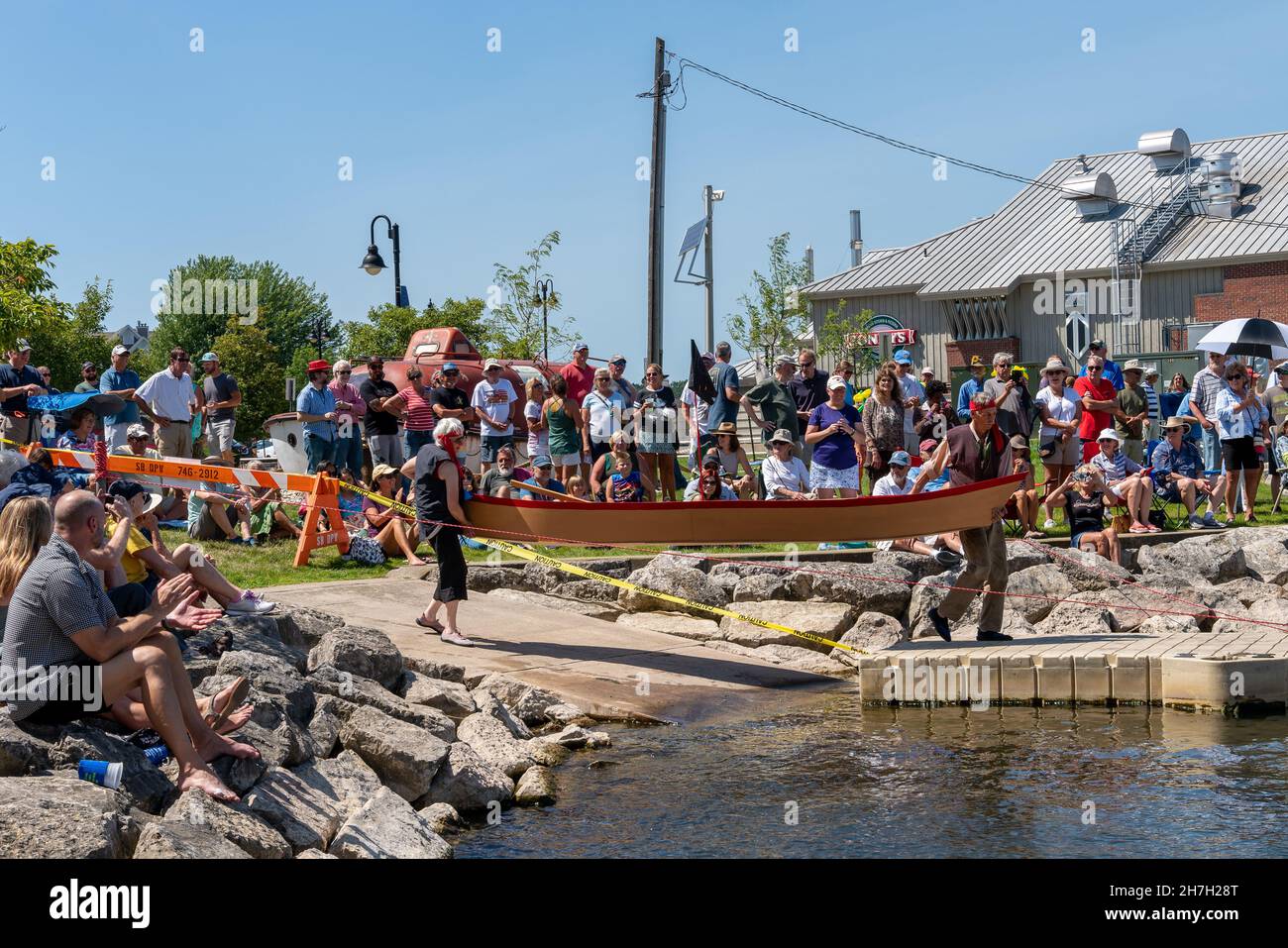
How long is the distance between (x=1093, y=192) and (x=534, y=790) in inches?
1666

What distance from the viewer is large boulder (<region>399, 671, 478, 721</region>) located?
10883 millimetres

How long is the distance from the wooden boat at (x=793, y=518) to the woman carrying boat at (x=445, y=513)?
1.17ft

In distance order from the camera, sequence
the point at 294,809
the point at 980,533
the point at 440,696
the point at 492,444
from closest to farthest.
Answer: the point at 294,809 → the point at 440,696 → the point at 980,533 → the point at 492,444

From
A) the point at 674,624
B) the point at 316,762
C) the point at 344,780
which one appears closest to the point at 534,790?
the point at 344,780

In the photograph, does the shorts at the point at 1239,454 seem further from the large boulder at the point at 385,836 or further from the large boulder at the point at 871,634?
the large boulder at the point at 385,836

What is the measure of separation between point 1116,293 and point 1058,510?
2736cm

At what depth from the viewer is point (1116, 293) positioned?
145 feet

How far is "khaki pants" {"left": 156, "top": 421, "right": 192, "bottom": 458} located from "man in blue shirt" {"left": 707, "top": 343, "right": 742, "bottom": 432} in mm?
6273

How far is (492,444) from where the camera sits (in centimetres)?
1745

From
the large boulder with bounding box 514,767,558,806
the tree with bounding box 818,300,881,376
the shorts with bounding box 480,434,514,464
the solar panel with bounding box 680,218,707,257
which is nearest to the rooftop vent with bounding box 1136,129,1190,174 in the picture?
the tree with bounding box 818,300,881,376

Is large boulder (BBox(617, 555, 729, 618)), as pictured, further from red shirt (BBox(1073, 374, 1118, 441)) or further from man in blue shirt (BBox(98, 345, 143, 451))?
man in blue shirt (BBox(98, 345, 143, 451))

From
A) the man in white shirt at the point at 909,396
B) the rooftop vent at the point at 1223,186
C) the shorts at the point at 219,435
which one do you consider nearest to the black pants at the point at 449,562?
the man in white shirt at the point at 909,396

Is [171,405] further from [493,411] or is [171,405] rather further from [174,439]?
[493,411]
